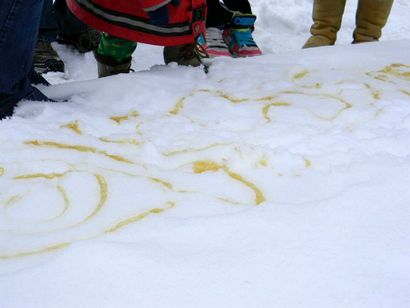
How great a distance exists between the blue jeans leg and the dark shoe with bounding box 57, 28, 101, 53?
784 millimetres

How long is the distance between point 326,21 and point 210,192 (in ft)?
4.06

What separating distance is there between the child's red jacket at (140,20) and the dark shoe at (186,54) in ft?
0.30

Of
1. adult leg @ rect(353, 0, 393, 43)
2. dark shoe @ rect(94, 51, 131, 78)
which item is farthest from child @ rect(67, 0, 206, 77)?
adult leg @ rect(353, 0, 393, 43)

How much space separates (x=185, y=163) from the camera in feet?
2.57

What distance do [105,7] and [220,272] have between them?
0.89 m

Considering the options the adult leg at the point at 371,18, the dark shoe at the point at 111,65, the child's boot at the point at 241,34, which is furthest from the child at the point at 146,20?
the adult leg at the point at 371,18

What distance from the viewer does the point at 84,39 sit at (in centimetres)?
174

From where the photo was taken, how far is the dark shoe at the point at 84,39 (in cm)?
173

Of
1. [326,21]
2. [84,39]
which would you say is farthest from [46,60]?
[326,21]

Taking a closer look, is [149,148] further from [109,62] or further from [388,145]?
[109,62]

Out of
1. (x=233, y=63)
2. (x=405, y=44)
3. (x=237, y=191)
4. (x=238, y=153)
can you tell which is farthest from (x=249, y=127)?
(x=405, y=44)

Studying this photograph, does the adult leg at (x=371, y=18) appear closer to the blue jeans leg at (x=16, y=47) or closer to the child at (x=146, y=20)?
the child at (x=146, y=20)

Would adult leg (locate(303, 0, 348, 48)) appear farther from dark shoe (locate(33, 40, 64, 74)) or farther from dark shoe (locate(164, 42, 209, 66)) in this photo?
dark shoe (locate(33, 40, 64, 74))

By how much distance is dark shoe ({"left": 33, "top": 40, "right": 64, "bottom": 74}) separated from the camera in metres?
1.61
